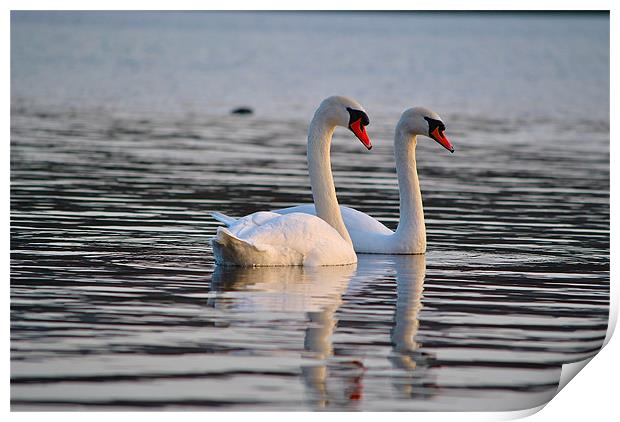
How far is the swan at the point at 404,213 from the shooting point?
44.4 ft

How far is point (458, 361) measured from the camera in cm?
860

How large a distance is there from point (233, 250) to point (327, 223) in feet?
4.10

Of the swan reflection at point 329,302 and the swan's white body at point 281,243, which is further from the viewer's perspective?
the swan's white body at point 281,243

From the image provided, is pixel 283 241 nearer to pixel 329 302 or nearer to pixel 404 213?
pixel 329 302

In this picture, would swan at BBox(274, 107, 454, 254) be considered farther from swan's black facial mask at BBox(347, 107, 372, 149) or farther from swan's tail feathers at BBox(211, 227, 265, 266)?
swan's tail feathers at BBox(211, 227, 265, 266)

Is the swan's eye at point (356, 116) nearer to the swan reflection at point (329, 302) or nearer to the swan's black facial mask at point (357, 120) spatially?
the swan's black facial mask at point (357, 120)

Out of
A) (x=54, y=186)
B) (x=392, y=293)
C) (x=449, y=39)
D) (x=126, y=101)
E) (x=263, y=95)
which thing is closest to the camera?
(x=392, y=293)

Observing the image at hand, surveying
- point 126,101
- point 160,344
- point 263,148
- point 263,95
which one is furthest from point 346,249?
point 263,95

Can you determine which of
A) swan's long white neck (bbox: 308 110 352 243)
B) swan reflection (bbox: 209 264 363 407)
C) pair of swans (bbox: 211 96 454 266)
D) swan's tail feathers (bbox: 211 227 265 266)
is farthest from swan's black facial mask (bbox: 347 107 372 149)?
swan's tail feathers (bbox: 211 227 265 266)

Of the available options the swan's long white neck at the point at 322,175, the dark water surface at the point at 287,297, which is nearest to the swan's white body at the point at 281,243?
the dark water surface at the point at 287,297

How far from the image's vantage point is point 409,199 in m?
14.1

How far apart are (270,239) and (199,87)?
3442 cm

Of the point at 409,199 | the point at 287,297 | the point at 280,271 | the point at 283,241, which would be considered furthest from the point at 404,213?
the point at 287,297
